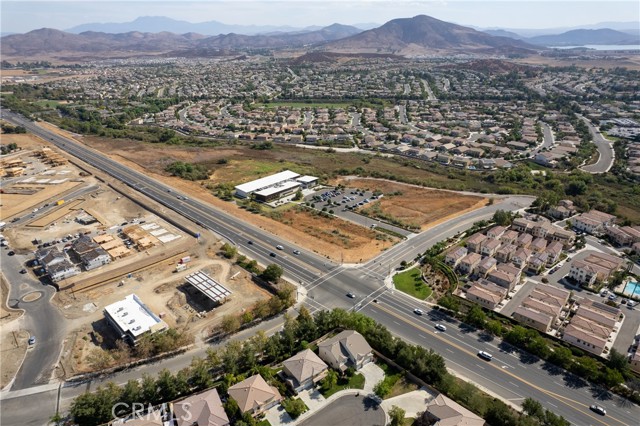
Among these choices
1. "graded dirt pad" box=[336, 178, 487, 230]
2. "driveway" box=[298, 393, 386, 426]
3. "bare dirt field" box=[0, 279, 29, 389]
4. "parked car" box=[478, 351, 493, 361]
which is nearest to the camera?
"driveway" box=[298, 393, 386, 426]

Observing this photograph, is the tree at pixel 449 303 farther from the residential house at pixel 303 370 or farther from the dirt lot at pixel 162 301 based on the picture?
the dirt lot at pixel 162 301

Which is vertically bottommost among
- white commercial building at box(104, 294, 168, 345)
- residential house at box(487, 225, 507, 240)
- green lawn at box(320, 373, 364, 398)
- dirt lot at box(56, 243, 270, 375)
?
dirt lot at box(56, 243, 270, 375)

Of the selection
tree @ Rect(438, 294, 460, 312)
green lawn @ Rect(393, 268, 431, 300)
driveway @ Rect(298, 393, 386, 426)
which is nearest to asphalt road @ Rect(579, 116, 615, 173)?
green lawn @ Rect(393, 268, 431, 300)

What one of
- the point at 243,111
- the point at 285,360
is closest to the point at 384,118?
the point at 243,111

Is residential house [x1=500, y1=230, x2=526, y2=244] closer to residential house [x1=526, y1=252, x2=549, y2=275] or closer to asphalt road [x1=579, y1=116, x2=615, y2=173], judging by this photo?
residential house [x1=526, y1=252, x2=549, y2=275]

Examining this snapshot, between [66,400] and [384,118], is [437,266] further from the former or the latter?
[384,118]

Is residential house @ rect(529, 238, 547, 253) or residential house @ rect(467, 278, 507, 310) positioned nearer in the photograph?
residential house @ rect(467, 278, 507, 310)

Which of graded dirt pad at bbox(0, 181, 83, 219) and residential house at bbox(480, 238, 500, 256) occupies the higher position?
residential house at bbox(480, 238, 500, 256)
